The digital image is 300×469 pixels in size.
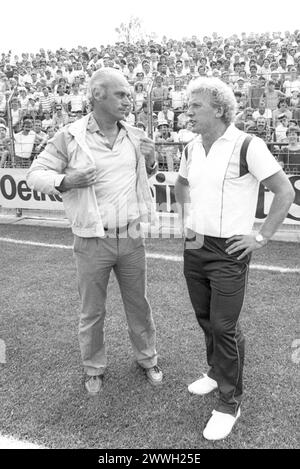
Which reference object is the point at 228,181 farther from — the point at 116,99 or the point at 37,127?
the point at 37,127

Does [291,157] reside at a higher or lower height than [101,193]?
lower

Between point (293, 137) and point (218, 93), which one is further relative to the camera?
point (293, 137)

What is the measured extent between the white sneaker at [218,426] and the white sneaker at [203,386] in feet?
1.22

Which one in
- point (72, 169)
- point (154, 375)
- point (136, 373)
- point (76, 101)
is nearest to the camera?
point (72, 169)

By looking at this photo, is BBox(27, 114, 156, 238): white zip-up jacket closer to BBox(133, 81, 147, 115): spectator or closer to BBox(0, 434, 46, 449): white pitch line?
BBox(0, 434, 46, 449): white pitch line

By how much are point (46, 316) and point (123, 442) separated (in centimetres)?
212

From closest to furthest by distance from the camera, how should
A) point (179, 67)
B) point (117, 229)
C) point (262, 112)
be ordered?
1. point (117, 229)
2. point (262, 112)
3. point (179, 67)

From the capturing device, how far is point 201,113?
2.70 m

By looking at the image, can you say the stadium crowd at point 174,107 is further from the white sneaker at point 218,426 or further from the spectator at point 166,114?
the white sneaker at point 218,426

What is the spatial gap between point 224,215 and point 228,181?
0.20 meters

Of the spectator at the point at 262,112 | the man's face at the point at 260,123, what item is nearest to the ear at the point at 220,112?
the man's face at the point at 260,123

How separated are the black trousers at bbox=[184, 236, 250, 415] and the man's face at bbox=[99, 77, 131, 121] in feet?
3.18

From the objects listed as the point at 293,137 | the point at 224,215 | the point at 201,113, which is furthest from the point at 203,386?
the point at 293,137

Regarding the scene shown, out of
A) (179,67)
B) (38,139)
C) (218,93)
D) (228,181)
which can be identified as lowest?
(38,139)
